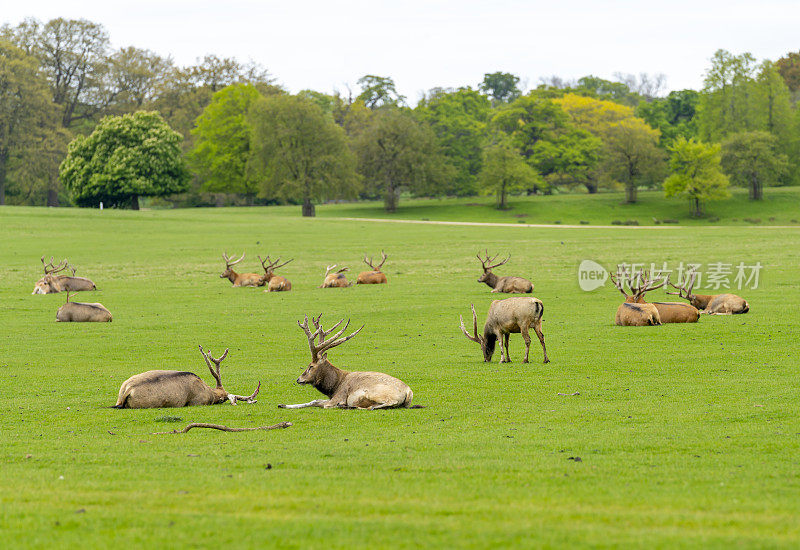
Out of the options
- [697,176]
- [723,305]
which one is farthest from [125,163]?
[723,305]

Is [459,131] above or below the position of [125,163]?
above

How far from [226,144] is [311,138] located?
1308cm

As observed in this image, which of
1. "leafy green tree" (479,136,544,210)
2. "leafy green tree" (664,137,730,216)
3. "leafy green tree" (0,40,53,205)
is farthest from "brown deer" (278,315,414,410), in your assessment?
"leafy green tree" (0,40,53,205)

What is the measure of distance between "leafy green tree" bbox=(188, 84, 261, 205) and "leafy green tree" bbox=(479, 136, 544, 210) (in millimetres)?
25724

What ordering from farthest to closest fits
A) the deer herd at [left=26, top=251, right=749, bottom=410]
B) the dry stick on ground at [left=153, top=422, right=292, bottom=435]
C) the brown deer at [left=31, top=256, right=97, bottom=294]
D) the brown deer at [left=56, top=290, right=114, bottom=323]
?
the brown deer at [left=31, top=256, right=97, bottom=294], the brown deer at [left=56, top=290, right=114, bottom=323], the deer herd at [left=26, top=251, right=749, bottom=410], the dry stick on ground at [left=153, top=422, right=292, bottom=435]

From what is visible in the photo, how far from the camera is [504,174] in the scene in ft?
320

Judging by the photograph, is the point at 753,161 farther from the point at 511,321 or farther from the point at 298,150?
the point at 511,321

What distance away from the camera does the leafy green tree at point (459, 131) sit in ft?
361

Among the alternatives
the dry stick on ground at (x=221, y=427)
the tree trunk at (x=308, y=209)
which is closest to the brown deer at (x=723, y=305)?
the dry stick on ground at (x=221, y=427)

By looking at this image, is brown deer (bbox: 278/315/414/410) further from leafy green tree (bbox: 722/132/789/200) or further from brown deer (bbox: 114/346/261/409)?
leafy green tree (bbox: 722/132/789/200)

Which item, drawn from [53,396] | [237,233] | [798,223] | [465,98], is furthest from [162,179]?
[53,396]

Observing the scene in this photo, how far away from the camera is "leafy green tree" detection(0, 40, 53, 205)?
90.3m

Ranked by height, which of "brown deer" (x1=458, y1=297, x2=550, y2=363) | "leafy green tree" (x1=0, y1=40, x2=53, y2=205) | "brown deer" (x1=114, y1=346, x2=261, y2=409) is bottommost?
"brown deer" (x1=114, y1=346, x2=261, y2=409)

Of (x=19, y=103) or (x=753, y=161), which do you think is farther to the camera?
(x=753, y=161)
